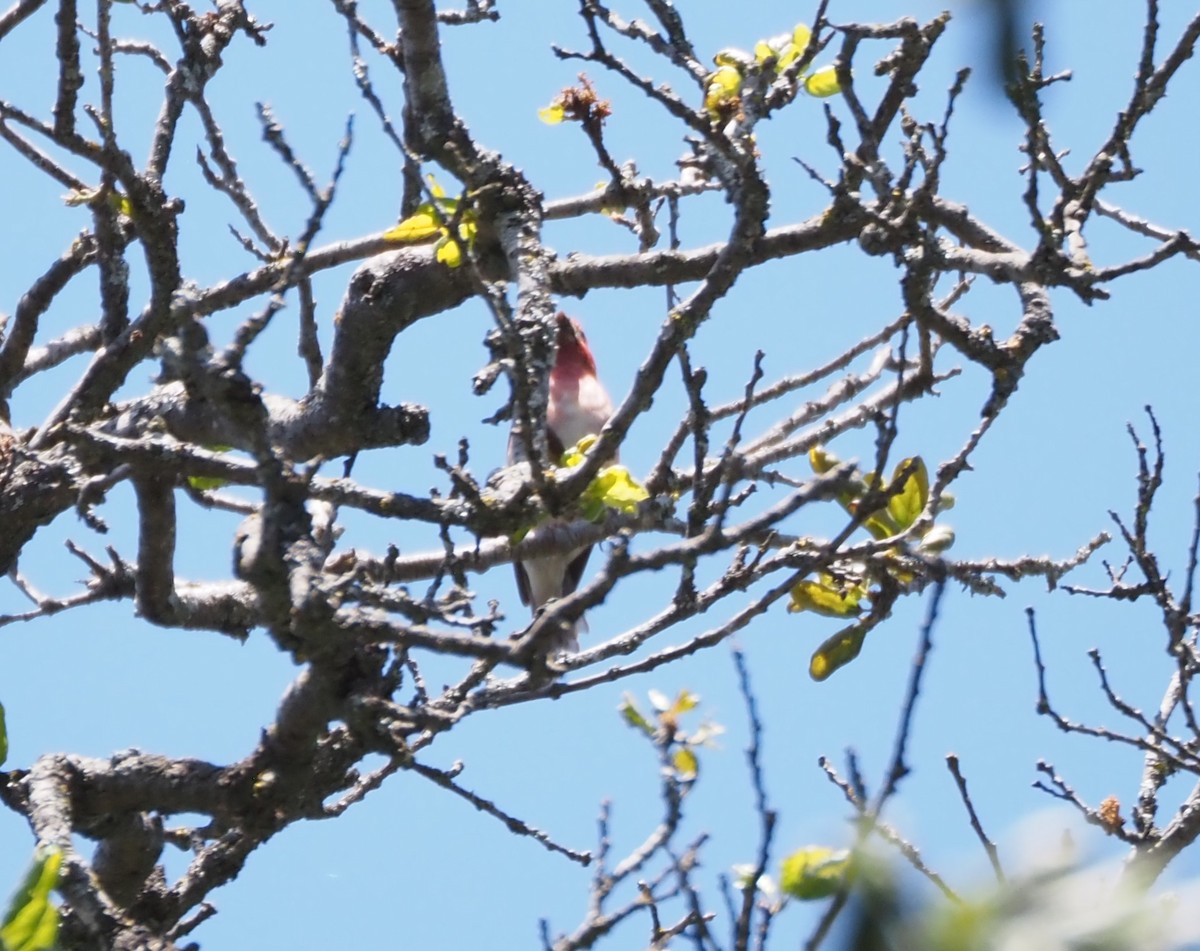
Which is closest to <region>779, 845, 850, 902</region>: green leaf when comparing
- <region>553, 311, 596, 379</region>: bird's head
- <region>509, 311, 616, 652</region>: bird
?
<region>509, 311, 616, 652</region>: bird

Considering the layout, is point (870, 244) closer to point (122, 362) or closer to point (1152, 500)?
point (1152, 500)

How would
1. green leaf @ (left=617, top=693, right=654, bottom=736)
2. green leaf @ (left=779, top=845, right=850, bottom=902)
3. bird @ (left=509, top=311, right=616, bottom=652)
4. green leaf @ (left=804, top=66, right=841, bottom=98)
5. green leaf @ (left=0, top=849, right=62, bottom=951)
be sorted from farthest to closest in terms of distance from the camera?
1. bird @ (left=509, top=311, right=616, bottom=652)
2. green leaf @ (left=804, top=66, right=841, bottom=98)
3. green leaf @ (left=617, top=693, right=654, bottom=736)
4. green leaf @ (left=0, top=849, right=62, bottom=951)
5. green leaf @ (left=779, top=845, right=850, bottom=902)

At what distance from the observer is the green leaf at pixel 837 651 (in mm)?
4078

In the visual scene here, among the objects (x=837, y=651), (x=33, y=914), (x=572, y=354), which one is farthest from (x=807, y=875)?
(x=572, y=354)

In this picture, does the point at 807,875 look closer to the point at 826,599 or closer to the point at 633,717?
the point at 633,717

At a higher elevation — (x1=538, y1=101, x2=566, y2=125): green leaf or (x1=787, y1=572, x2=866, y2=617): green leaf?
(x1=538, y1=101, x2=566, y2=125): green leaf

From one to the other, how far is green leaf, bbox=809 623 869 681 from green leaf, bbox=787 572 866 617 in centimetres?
9

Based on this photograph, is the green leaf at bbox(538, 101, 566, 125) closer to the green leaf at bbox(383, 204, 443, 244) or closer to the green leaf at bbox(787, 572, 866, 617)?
the green leaf at bbox(383, 204, 443, 244)

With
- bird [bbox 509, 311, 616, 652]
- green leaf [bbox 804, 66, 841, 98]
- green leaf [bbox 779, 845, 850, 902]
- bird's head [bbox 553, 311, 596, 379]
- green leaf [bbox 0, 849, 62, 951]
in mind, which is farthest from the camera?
bird's head [bbox 553, 311, 596, 379]

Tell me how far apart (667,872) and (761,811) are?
124cm

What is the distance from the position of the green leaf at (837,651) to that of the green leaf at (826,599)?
0.09 metres

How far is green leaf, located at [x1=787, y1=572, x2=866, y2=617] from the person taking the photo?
4195 millimetres

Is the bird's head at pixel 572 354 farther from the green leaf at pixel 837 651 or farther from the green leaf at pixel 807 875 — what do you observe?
the green leaf at pixel 807 875

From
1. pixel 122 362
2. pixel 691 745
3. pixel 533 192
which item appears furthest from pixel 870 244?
pixel 122 362
